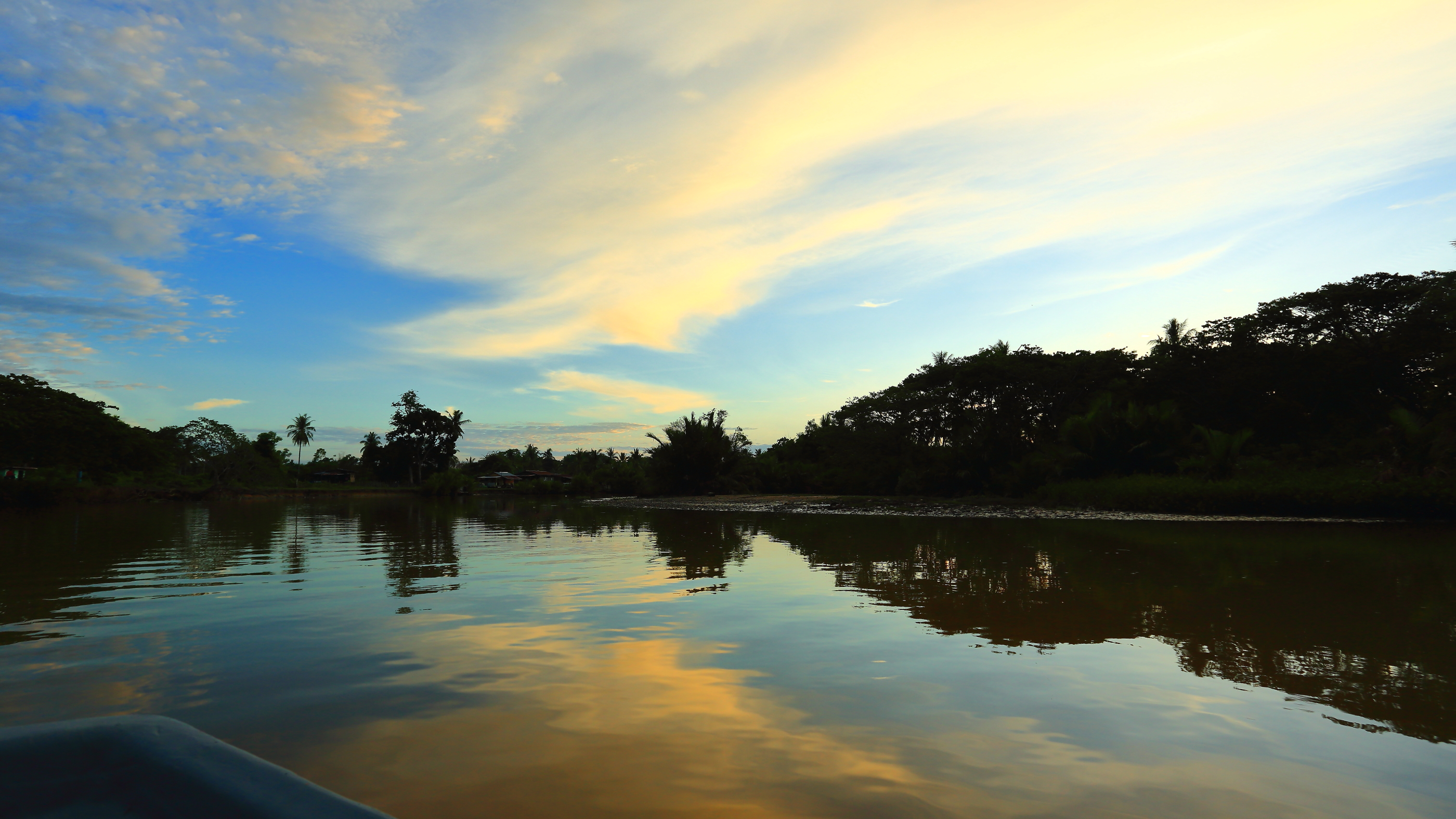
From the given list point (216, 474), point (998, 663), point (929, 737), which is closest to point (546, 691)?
point (929, 737)

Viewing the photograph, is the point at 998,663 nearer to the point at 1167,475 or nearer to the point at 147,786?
the point at 147,786

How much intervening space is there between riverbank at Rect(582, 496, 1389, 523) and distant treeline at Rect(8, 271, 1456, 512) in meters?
1.13

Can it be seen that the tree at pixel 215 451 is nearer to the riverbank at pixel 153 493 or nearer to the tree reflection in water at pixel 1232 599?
the riverbank at pixel 153 493

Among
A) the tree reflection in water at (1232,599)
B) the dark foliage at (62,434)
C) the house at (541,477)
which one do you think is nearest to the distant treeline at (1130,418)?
the dark foliage at (62,434)

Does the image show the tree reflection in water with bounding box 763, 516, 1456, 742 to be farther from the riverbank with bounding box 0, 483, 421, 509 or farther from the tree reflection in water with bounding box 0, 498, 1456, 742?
A: the riverbank with bounding box 0, 483, 421, 509

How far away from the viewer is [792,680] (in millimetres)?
3943

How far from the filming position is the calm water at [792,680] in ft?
8.50

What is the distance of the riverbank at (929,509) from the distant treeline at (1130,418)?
1.13 m

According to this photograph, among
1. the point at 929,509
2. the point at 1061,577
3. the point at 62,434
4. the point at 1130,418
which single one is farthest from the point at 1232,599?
the point at 62,434

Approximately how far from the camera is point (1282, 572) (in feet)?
25.8

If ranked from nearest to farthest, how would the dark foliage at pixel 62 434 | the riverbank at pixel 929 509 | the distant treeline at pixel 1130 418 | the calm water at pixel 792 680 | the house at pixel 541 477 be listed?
the calm water at pixel 792 680 → the riverbank at pixel 929 509 → the distant treeline at pixel 1130 418 → the dark foliage at pixel 62 434 → the house at pixel 541 477

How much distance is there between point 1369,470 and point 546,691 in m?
22.3

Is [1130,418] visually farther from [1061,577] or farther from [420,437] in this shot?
[420,437]

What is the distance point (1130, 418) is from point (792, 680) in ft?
75.2
